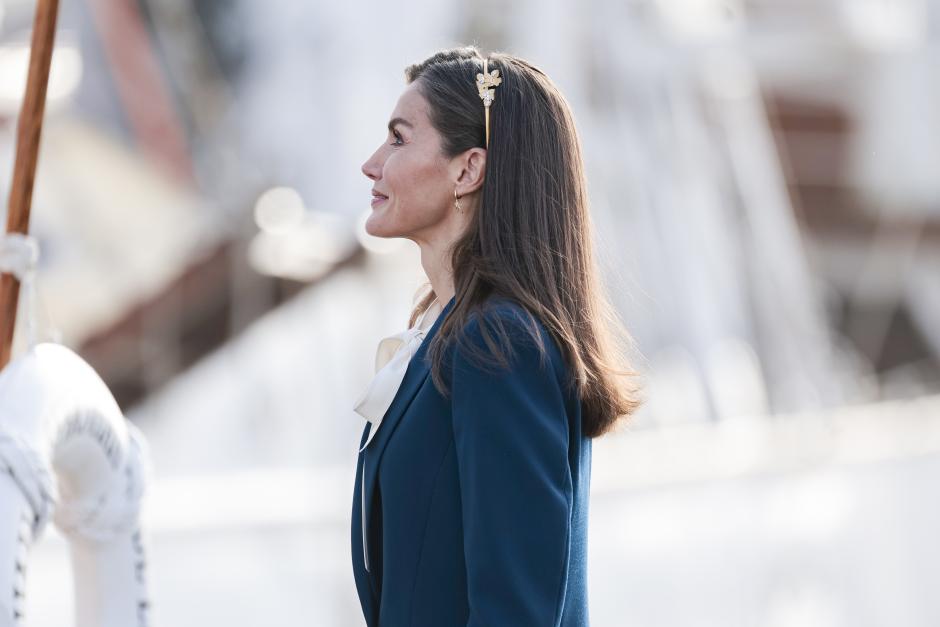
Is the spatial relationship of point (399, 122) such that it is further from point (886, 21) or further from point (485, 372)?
point (886, 21)

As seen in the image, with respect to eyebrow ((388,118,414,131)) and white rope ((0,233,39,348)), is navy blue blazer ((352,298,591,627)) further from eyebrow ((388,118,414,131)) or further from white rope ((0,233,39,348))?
white rope ((0,233,39,348))

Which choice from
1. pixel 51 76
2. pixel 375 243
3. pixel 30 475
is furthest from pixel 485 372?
pixel 51 76

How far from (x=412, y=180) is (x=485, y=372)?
0.72 feet

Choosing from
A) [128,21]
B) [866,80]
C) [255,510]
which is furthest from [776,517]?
[866,80]

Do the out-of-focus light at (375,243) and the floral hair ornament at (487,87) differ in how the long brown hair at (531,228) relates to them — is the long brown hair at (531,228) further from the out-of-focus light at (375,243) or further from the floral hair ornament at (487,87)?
the out-of-focus light at (375,243)

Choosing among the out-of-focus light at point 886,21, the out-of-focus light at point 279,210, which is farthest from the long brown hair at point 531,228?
the out-of-focus light at point 886,21

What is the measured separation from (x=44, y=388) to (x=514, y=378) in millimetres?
616

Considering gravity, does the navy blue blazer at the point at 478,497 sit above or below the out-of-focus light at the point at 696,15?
below

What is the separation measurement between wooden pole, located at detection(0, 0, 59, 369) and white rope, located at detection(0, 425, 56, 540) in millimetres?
257

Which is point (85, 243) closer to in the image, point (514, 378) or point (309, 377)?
point (309, 377)

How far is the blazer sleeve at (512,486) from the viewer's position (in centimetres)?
113

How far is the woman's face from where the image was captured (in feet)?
4.21

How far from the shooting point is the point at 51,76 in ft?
14.7

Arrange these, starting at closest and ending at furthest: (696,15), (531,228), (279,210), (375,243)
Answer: (531,228)
(375,243)
(279,210)
(696,15)
